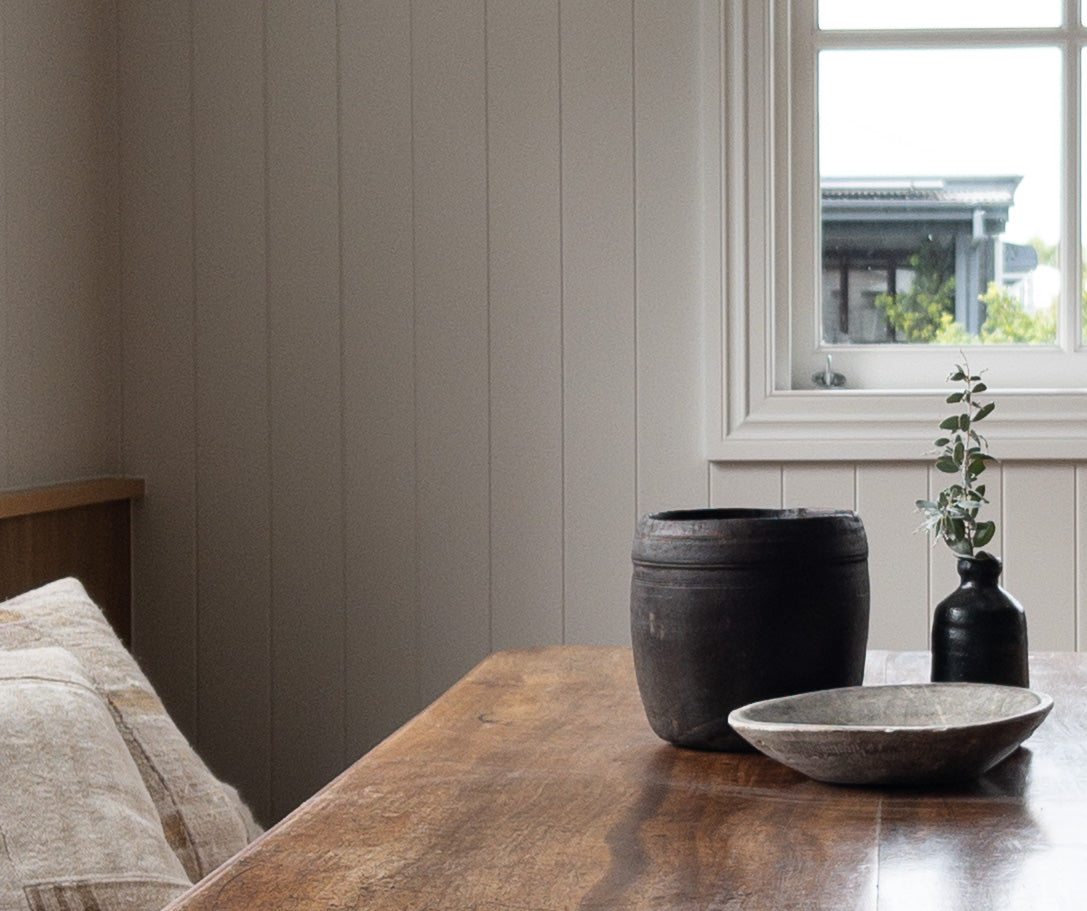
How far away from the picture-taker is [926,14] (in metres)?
2.24

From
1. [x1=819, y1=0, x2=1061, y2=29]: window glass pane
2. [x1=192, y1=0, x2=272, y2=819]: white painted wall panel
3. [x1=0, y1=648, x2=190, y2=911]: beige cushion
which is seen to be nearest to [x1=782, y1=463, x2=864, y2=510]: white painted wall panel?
[x1=819, y1=0, x2=1061, y2=29]: window glass pane

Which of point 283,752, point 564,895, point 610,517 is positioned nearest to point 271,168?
point 610,517

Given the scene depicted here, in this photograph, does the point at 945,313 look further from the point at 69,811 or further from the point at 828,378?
the point at 69,811

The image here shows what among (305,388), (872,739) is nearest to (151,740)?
(872,739)

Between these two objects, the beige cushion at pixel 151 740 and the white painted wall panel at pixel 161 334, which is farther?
the white painted wall panel at pixel 161 334

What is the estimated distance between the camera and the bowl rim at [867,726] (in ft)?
2.78

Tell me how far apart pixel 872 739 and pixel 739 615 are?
0.15 meters

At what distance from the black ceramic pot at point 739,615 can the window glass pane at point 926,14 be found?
1478 millimetres

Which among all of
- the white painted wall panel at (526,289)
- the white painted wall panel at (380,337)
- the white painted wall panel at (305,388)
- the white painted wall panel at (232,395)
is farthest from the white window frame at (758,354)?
the white painted wall panel at (232,395)

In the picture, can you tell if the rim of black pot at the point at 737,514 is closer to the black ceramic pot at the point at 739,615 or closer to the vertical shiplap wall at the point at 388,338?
the black ceramic pot at the point at 739,615

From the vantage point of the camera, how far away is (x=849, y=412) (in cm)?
215

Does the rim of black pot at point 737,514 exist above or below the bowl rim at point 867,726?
above

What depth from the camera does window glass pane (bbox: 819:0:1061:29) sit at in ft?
7.25

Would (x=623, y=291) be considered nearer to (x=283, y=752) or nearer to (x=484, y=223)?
(x=484, y=223)
